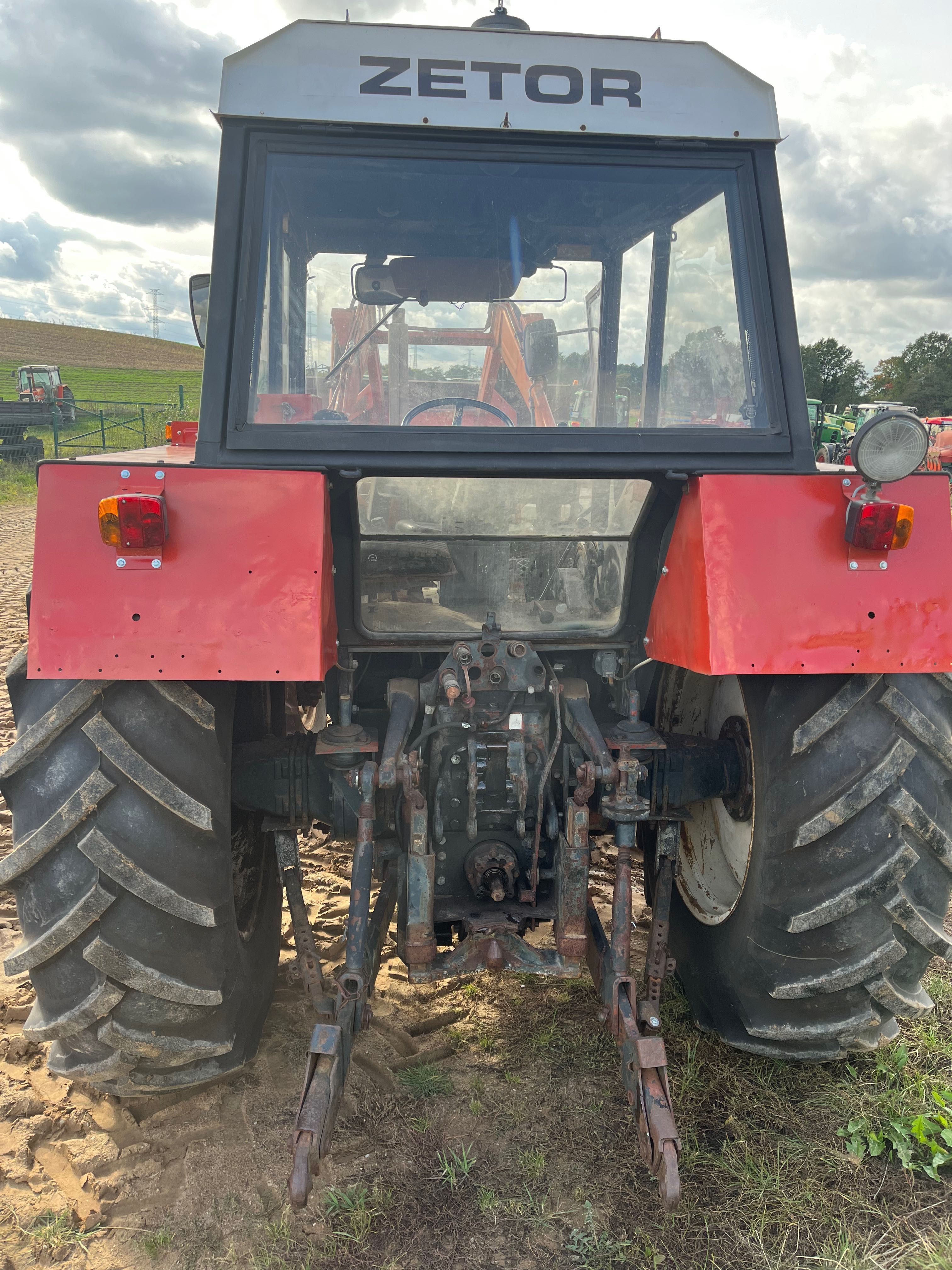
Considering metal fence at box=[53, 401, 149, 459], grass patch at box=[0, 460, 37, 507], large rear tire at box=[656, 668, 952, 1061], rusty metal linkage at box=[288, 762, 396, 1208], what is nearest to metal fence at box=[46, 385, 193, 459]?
metal fence at box=[53, 401, 149, 459]

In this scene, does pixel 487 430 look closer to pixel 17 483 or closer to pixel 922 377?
pixel 17 483

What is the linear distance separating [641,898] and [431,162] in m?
2.78

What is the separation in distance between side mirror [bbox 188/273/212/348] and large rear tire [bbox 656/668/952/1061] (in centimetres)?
187

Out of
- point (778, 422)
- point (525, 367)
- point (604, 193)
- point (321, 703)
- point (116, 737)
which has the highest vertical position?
point (604, 193)

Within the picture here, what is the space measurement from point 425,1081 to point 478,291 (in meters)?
2.22

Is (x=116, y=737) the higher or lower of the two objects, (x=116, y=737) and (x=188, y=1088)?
the higher

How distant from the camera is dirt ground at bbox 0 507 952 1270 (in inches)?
81.0

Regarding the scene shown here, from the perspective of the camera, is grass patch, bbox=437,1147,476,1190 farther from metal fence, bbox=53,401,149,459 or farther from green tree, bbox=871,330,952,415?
green tree, bbox=871,330,952,415

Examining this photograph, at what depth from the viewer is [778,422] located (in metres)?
2.30

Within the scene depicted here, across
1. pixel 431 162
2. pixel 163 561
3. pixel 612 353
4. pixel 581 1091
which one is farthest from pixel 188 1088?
pixel 431 162

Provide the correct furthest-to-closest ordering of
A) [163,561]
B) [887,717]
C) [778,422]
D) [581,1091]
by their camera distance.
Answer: [581,1091], [778,422], [887,717], [163,561]

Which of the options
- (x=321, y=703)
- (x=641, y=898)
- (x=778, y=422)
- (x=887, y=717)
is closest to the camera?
(x=887, y=717)

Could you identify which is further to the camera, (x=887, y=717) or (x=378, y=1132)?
(x=378, y=1132)

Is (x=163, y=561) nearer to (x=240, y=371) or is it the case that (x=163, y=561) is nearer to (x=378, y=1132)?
(x=240, y=371)
